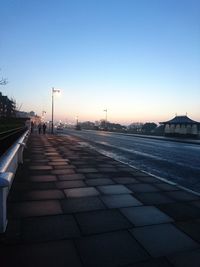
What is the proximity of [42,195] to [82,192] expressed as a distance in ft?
3.16

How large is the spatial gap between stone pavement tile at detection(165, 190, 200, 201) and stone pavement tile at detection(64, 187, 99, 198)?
1.83 m

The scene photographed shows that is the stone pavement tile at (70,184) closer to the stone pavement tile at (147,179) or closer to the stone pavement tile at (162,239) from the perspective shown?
the stone pavement tile at (147,179)

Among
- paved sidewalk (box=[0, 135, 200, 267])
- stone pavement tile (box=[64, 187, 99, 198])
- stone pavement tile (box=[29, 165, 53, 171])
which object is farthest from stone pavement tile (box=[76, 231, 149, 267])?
stone pavement tile (box=[29, 165, 53, 171])

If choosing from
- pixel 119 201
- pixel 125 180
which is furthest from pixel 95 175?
pixel 119 201

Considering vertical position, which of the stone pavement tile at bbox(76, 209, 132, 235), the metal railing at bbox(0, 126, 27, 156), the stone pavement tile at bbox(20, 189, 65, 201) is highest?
the metal railing at bbox(0, 126, 27, 156)

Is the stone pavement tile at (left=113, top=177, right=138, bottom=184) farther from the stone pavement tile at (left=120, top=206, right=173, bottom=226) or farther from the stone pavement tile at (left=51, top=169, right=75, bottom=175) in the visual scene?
the stone pavement tile at (left=120, top=206, right=173, bottom=226)

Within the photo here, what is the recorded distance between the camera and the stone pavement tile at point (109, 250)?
3.58 m

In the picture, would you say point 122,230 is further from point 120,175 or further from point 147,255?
point 120,175

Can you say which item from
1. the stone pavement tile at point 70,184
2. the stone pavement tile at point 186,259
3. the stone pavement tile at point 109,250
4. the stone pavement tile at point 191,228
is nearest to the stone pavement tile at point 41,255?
the stone pavement tile at point 109,250

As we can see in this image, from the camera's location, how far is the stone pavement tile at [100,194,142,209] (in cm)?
594

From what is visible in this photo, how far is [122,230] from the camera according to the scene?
4.58 m

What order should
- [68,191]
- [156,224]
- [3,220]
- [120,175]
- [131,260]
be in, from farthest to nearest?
[120,175], [68,191], [156,224], [3,220], [131,260]

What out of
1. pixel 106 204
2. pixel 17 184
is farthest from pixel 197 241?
pixel 17 184

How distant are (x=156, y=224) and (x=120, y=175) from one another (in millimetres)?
4463
